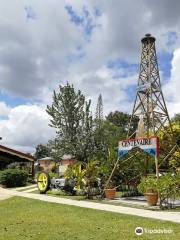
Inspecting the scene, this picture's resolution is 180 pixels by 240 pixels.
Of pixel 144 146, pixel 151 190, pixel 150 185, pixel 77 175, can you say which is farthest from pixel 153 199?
pixel 77 175

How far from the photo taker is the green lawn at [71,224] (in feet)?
29.9

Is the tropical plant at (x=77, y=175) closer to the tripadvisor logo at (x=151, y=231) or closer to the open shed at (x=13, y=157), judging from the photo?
the tripadvisor logo at (x=151, y=231)

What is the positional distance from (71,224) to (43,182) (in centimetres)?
1198

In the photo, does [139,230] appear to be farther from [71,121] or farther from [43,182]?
[71,121]

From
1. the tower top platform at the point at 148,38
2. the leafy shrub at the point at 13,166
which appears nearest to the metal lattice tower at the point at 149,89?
the tower top platform at the point at 148,38

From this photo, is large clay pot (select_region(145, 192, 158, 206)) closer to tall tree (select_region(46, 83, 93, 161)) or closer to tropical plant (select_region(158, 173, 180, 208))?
tropical plant (select_region(158, 173, 180, 208))

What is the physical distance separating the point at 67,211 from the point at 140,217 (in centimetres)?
300

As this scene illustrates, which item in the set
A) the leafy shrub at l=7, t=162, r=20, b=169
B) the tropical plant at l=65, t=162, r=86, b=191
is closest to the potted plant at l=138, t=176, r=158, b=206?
the tropical plant at l=65, t=162, r=86, b=191

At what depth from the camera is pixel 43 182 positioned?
22.6 meters

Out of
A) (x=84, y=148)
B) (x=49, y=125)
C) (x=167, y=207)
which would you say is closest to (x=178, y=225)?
(x=167, y=207)

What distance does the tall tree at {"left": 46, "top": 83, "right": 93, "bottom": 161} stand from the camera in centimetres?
3822

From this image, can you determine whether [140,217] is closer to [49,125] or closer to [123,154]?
[123,154]

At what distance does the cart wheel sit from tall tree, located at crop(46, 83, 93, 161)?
48.9 feet

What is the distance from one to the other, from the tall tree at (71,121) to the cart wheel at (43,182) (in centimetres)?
1491
